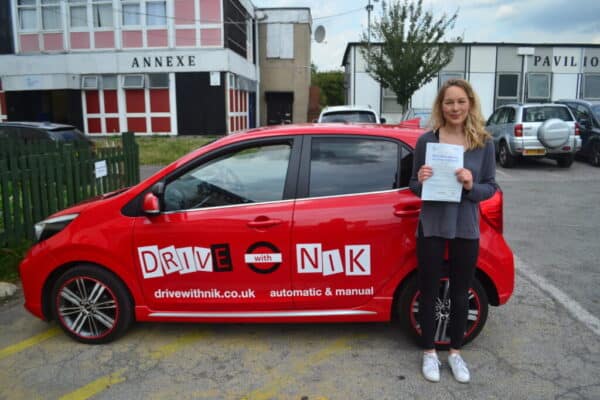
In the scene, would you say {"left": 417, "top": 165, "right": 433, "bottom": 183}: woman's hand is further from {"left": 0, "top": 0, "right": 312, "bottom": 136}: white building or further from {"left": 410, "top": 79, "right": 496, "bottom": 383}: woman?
{"left": 0, "top": 0, "right": 312, "bottom": 136}: white building

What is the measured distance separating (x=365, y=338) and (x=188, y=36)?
23.1 m

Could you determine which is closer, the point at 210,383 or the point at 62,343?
the point at 210,383

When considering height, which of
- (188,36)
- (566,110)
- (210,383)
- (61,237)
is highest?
(188,36)

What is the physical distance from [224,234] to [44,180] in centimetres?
406

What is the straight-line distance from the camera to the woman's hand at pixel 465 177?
316cm

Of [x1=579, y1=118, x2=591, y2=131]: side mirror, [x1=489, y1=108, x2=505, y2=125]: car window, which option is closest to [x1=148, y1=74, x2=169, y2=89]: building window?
[x1=489, y1=108, x2=505, y2=125]: car window

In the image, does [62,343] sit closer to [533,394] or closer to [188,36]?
[533,394]

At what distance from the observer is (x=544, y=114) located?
46.0ft

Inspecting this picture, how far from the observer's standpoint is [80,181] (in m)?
7.55

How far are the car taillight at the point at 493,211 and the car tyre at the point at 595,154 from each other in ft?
42.7

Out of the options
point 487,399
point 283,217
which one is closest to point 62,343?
point 283,217

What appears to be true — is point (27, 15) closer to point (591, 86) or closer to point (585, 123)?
point (585, 123)

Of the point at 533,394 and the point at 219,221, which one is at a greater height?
the point at 219,221

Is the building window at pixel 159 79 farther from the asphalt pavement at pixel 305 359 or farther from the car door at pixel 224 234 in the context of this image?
the car door at pixel 224 234
